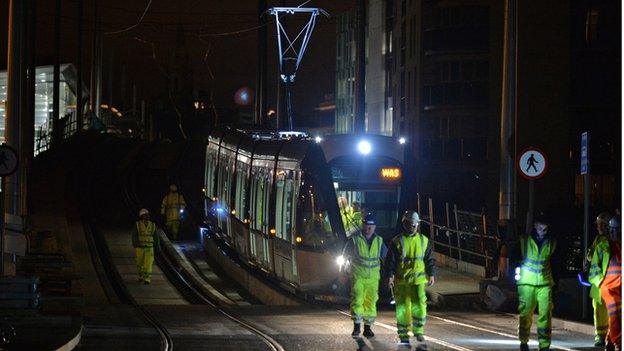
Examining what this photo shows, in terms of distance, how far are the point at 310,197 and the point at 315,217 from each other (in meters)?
0.38

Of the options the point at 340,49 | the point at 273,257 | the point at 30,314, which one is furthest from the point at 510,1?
the point at 340,49

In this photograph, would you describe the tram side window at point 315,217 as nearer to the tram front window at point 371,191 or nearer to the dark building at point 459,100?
the tram front window at point 371,191

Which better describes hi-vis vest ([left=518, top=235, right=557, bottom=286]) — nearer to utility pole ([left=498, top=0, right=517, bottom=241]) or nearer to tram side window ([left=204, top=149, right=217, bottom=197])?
utility pole ([left=498, top=0, right=517, bottom=241])

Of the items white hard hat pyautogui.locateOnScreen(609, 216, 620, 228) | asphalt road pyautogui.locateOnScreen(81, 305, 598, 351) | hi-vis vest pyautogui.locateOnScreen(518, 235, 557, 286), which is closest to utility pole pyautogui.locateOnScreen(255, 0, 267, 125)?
asphalt road pyautogui.locateOnScreen(81, 305, 598, 351)

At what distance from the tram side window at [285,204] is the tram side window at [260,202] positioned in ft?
2.90

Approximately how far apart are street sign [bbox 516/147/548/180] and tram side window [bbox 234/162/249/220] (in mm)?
10464

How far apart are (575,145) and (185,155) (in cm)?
1805

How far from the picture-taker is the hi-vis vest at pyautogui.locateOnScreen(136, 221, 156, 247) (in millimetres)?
28734

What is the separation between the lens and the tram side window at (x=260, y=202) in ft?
87.9

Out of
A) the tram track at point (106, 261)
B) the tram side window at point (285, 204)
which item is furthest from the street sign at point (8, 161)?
the tram side window at point (285, 204)

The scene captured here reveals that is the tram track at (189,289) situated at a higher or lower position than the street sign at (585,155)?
lower

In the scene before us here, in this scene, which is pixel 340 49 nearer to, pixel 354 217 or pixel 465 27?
pixel 465 27

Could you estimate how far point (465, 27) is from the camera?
63875 mm

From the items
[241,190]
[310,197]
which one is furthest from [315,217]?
[241,190]
